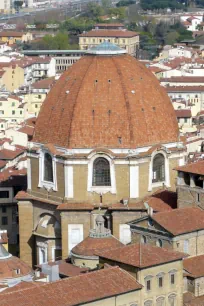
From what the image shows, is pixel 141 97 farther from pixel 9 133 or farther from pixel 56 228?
pixel 9 133

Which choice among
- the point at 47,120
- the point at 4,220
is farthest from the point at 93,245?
the point at 4,220

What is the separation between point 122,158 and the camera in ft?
211

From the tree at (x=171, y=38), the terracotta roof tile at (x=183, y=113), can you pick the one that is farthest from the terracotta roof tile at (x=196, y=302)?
the tree at (x=171, y=38)

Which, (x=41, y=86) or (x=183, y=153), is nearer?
(x=183, y=153)

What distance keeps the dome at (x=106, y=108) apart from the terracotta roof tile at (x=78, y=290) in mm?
12111

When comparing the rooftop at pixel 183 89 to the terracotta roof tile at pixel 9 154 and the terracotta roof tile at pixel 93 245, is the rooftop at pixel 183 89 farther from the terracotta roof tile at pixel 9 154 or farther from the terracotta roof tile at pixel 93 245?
the terracotta roof tile at pixel 93 245

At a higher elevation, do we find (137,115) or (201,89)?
(137,115)

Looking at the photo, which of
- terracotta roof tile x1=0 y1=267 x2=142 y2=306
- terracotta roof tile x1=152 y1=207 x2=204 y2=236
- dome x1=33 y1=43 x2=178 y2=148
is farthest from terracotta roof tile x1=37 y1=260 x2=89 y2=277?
dome x1=33 y1=43 x2=178 y2=148

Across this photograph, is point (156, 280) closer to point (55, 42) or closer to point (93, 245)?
point (93, 245)

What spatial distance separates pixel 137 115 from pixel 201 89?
55.5 meters

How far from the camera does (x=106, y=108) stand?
64688mm

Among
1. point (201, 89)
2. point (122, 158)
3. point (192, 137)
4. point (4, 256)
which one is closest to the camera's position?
point (4, 256)

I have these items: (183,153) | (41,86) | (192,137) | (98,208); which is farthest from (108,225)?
(41,86)

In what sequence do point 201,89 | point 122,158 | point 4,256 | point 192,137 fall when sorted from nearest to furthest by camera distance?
point 4,256 → point 122,158 → point 192,137 → point 201,89
